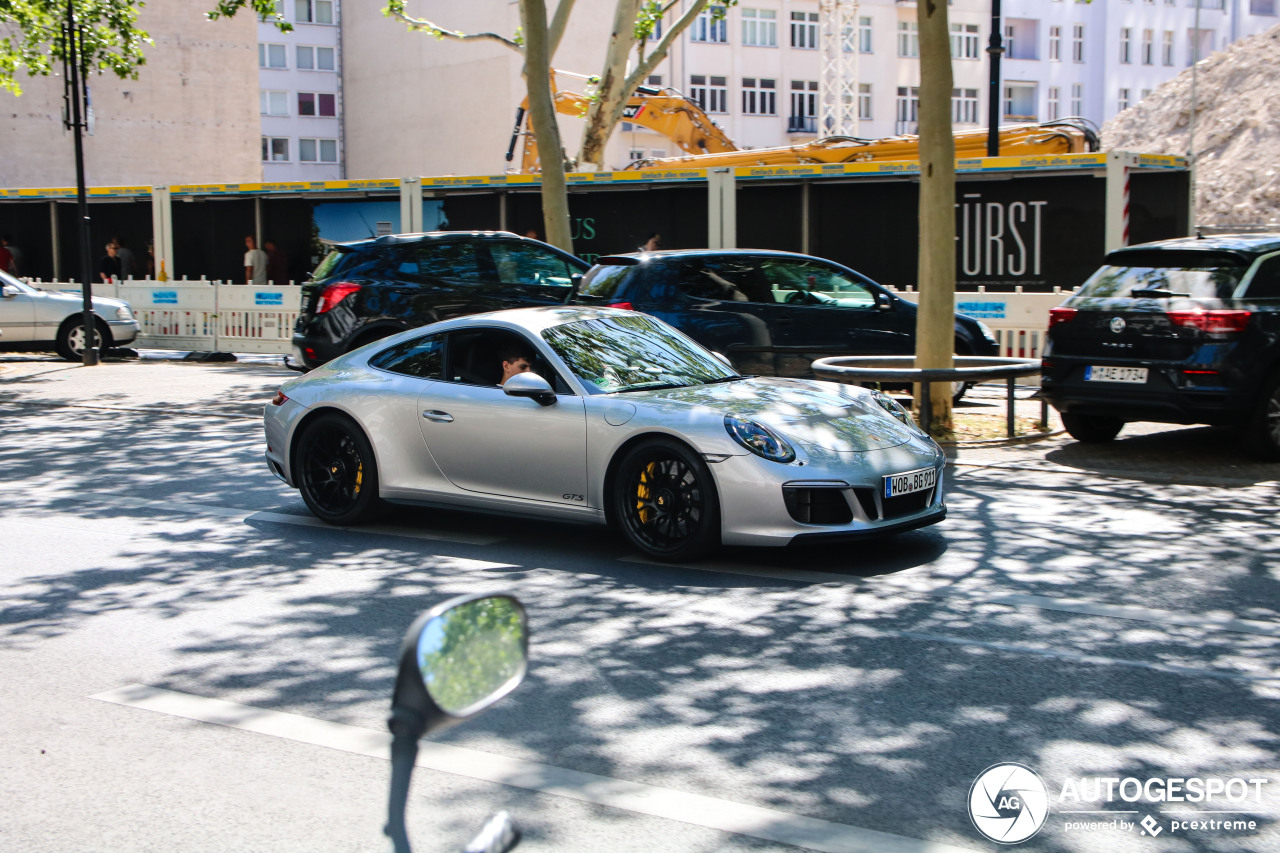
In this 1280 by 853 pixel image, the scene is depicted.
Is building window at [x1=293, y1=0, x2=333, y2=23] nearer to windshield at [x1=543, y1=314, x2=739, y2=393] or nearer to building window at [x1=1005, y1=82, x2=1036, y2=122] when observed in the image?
building window at [x1=1005, y1=82, x2=1036, y2=122]

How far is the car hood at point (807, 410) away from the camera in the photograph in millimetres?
7167

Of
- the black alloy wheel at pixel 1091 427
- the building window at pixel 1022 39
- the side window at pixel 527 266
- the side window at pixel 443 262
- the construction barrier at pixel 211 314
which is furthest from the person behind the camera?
the building window at pixel 1022 39

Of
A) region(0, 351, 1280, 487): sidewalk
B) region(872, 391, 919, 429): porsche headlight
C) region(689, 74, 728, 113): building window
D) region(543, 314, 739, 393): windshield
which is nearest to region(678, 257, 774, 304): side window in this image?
region(0, 351, 1280, 487): sidewalk

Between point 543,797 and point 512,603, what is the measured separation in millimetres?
2056

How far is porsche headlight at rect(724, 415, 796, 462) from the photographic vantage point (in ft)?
22.9

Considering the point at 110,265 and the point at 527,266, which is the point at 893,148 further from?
the point at 110,265

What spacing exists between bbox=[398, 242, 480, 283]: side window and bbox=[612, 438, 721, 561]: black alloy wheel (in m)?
8.82

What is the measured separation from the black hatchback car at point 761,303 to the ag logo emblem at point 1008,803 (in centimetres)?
943

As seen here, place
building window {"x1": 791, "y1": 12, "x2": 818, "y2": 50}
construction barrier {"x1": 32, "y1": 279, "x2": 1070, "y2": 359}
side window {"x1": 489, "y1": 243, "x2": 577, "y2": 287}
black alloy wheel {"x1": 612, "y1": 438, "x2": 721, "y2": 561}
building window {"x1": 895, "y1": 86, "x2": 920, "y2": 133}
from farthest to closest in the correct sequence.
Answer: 1. building window {"x1": 895, "y1": 86, "x2": 920, "y2": 133}
2. building window {"x1": 791, "y1": 12, "x2": 818, "y2": 50}
3. construction barrier {"x1": 32, "y1": 279, "x2": 1070, "y2": 359}
4. side window {"x1": 489, "y1": 243, "x2": 577, "y2": 287}
5. black alloy wheel {"x1": 612, "y1": 438, "x2": 721, "y2": 561}

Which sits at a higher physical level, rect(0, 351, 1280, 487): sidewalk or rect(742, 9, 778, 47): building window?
rect(742, 9, 778, 47): building window

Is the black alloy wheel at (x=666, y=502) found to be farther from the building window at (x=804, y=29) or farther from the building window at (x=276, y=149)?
the building window at (x=276, y=149)

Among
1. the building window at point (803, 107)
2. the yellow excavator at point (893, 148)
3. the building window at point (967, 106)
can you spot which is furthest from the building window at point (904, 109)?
the yellow excavator at point (893, 148)

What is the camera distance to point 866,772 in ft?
14.0

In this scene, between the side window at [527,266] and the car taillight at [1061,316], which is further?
the side window at [527,266]
